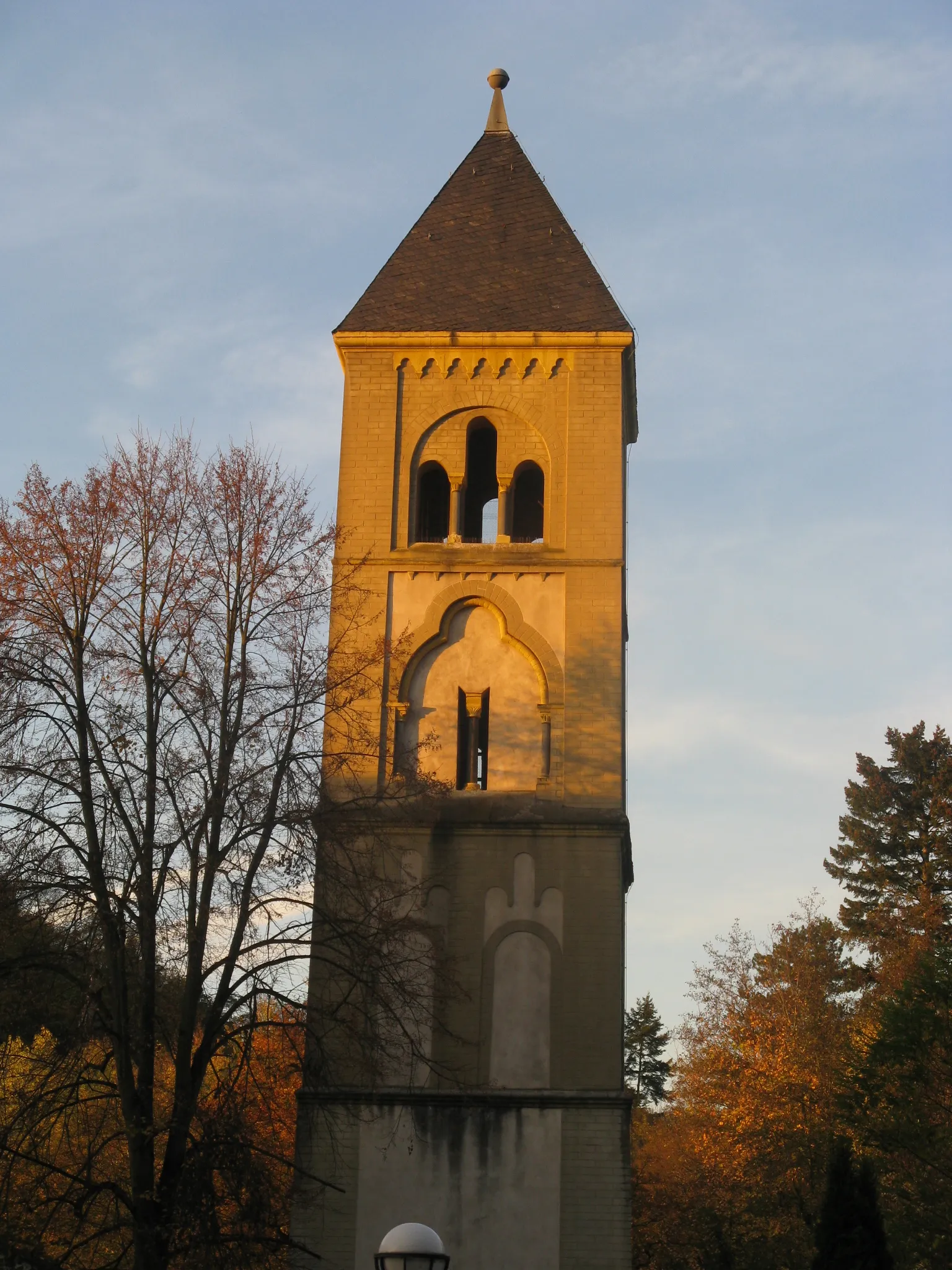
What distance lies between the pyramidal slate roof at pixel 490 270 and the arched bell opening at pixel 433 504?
2.23m

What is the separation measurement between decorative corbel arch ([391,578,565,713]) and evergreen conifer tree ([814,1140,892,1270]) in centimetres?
890

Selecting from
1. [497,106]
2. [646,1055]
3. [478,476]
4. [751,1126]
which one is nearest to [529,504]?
[478,476]

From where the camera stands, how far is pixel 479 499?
28172 millimetres

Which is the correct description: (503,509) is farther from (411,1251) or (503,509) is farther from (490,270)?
(411,1251)

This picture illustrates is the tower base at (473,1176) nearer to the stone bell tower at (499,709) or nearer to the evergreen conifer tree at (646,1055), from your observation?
the stone bell tower at (499,709)

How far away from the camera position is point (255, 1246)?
18.9 meters

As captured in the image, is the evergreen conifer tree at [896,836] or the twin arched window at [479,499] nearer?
the twin arched window at [479,499]

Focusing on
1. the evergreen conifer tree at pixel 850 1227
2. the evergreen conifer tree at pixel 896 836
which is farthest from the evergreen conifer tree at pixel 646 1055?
the evergreen conifer tree at pixel 850 1227

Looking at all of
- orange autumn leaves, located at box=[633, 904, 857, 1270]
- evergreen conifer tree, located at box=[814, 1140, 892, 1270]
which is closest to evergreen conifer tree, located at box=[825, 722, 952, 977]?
orange autumn leaves, located at box=[633, 904, 857, 1270]

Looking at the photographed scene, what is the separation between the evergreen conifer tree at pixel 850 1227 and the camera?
81.2ft

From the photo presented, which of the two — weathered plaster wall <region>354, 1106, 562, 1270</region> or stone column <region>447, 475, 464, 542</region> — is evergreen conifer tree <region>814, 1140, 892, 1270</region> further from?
stone column <region>447, 475, 464, 542</region>

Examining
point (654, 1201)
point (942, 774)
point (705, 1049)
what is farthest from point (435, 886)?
point (942, 774)

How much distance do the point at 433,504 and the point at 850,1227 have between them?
1264 centimetres

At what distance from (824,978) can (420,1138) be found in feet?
89.1
